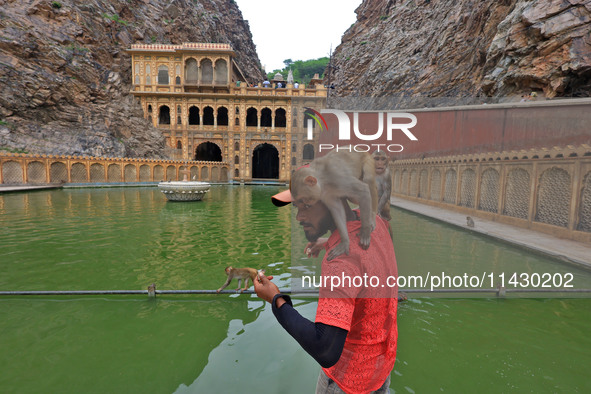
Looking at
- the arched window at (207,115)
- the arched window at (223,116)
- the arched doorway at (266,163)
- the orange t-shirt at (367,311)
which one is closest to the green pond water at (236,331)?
the orange t-shirt at (367,311)

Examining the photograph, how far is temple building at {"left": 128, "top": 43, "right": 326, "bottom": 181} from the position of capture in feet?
113

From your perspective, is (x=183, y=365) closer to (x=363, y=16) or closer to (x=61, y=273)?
(x=61, y=273)

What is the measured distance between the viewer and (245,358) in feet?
9.37

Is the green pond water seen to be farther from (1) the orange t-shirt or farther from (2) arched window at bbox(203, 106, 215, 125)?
(2) arched window at bbox(203, 106, 215, 125)

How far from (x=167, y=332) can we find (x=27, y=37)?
123 feet

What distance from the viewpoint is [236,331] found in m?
3.33

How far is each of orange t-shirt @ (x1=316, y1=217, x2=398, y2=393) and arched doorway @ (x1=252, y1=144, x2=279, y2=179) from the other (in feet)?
139

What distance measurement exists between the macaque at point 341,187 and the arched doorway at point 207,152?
37.0 metres

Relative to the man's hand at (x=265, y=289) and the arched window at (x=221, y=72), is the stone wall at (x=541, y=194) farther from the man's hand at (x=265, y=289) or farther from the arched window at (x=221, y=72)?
the arched window at (x=221, y=72)

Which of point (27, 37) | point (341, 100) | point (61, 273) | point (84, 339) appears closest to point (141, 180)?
point (27, 37)

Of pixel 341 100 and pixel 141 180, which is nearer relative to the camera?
pixel 341 100

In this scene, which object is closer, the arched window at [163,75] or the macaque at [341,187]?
the macaque at [341,187]

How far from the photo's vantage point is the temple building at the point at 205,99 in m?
34.5

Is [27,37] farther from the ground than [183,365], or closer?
farther from the ground
